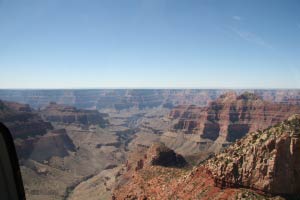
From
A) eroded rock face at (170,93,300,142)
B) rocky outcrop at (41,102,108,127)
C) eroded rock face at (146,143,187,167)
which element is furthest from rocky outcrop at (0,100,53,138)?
eroded rock face at (146,143,187,167)

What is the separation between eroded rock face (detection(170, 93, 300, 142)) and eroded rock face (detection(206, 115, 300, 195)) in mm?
110346

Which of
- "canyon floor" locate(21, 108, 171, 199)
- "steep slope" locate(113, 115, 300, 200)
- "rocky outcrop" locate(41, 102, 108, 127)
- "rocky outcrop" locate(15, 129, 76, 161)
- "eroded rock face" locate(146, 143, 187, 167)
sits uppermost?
"steep slope" locate(113, 115, 300, 200)

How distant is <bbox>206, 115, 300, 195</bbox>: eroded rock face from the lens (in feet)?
65.9

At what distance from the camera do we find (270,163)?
20.2 metres

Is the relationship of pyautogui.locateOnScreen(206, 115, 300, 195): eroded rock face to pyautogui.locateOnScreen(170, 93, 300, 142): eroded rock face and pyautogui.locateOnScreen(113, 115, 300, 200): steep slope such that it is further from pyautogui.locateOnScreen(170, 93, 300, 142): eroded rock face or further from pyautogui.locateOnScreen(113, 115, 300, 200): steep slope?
pyautogui.locateOnScreen(170, 93, 300, 142): eroded rock face

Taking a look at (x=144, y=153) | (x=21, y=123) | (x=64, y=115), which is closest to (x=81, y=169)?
(x=21, y=123)

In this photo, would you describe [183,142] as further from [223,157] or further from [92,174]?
[223,157]

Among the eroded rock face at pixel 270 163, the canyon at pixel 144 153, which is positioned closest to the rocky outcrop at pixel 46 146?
the canyon at pixel 144 153

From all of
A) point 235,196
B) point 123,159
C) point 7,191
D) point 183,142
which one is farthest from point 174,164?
point 183,142

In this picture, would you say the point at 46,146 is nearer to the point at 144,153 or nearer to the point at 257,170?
the point at 144,153

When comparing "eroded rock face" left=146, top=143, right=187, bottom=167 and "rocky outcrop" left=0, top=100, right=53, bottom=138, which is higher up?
"eroded rock face" left=146, top=143, right=187, bottom=167

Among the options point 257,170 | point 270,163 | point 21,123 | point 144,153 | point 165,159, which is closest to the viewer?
point 270,163

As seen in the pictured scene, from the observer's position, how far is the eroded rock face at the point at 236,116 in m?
133

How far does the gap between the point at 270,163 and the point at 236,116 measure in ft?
400
